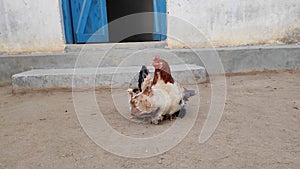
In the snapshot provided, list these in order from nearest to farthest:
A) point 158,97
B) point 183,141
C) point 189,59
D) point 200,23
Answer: point 183,141 → point 158,97 → point 189,59 → point 200,23

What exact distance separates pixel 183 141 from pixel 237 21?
2529mm

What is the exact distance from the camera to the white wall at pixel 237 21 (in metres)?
3.51

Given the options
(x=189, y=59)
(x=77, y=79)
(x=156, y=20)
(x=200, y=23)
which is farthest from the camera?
(x=156, y=20)

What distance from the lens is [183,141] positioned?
63.6 inches

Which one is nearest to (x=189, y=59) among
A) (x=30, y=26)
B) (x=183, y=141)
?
(x=183, y=141)

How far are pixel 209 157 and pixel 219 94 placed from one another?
1.33 m

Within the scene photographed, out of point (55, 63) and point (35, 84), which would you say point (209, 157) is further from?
point (55, 63)

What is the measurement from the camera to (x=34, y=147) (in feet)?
5.31

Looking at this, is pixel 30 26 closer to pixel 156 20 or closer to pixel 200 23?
pixel 156 20

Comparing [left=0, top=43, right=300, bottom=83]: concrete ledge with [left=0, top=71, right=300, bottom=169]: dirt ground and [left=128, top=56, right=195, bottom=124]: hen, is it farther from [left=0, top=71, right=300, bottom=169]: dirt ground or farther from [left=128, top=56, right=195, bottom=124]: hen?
[left=128, top=56, right=195, bottom=124]: hen

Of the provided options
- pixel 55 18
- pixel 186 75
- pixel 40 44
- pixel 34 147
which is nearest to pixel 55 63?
pixel 40 44

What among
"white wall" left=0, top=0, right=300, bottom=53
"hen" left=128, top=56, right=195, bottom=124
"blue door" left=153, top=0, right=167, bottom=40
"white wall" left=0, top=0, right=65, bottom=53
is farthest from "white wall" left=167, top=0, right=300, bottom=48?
"hen" left=128, top=56, right=195, bottom=124

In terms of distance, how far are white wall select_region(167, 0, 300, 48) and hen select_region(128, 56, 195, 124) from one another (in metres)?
1.79

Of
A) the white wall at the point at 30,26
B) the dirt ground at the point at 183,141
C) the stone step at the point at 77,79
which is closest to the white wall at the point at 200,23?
the white wall at the point at 30,26
